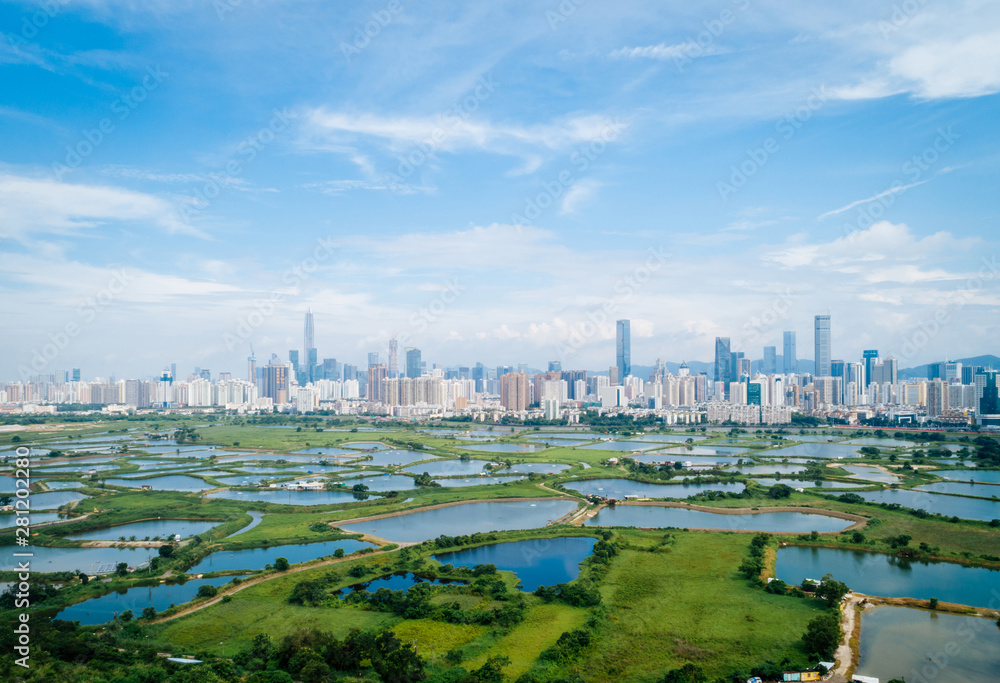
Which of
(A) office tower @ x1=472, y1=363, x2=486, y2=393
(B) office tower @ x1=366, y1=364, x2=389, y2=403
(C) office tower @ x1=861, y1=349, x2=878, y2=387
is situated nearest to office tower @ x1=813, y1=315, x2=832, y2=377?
(C) office tower @ x1=861, y1=349, x2=878, y2=387

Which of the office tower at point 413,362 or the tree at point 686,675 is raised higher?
the office tower at point 413,362

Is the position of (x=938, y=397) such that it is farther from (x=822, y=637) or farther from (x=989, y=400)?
(x=822, y=637)

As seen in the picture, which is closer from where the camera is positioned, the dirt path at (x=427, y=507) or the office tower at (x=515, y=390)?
the dirt path at (x=427, y=507)

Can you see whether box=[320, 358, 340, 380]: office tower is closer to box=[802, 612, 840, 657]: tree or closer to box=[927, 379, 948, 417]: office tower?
box=[927, 379, 948, 417]: office tower

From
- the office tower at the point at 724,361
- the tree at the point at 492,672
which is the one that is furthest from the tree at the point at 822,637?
the office tower at the point at 724,361

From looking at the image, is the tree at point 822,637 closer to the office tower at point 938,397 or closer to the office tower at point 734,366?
the office tower at point 938,397

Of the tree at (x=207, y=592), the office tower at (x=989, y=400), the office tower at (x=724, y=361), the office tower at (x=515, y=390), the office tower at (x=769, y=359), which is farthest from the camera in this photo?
the office tower at (x=769, y=359)
